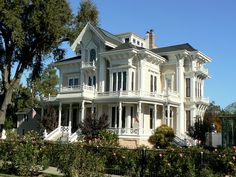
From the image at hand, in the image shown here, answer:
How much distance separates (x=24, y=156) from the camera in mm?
16703

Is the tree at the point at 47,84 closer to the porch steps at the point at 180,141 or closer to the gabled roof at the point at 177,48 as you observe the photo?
the gabled roof at the point at 177,48

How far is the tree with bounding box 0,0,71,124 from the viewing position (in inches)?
1247

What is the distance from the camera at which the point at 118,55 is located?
124 ft

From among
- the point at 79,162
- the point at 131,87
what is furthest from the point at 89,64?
the point at 79,162

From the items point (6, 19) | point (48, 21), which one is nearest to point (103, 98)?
point (48, 21)

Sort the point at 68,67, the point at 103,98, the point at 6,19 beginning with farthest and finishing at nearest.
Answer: the point at 68,67 < the point at 103,98 < the point at 6,19

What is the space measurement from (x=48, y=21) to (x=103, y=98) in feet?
31.5

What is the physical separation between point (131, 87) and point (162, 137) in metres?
6.14

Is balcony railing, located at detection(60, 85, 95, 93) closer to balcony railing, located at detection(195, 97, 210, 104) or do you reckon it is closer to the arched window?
the arched window

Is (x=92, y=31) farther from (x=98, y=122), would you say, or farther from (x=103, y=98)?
(x=98, y=122)

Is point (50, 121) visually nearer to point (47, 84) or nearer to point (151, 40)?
point (151, 40)

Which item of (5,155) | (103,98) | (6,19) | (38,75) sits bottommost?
(5,155)

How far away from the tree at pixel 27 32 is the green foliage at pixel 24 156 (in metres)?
15.6

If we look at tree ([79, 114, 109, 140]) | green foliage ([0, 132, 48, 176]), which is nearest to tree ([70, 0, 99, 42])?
tree ([79, 114, 109, 140])
